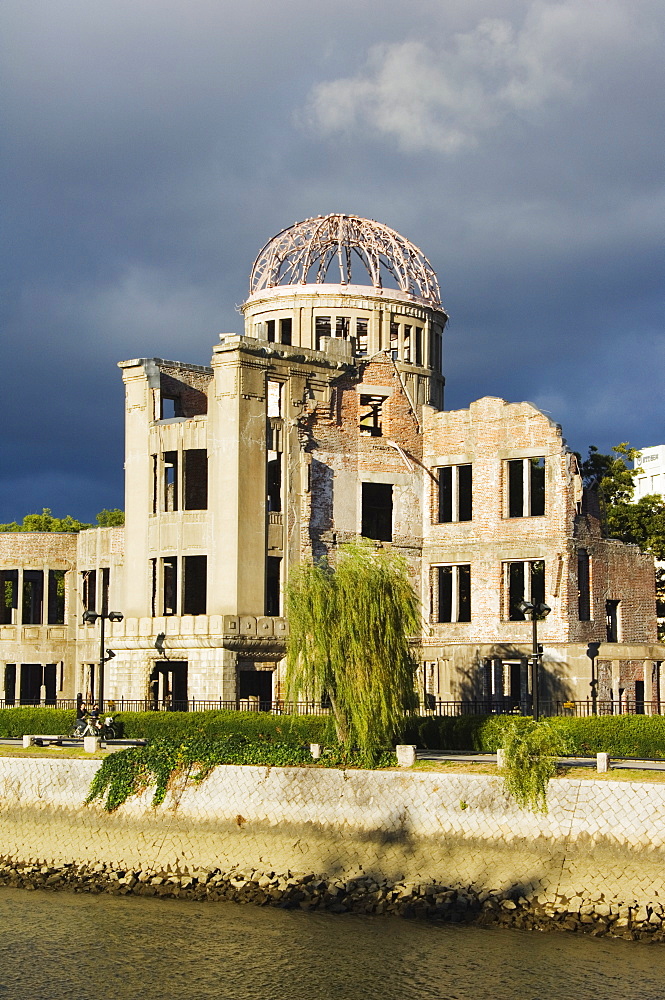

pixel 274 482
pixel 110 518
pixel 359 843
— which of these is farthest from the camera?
pixel 110 518

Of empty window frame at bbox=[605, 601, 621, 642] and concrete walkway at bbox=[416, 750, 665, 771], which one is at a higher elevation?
empty window frame at bbox=[605, 601, 621, 642]

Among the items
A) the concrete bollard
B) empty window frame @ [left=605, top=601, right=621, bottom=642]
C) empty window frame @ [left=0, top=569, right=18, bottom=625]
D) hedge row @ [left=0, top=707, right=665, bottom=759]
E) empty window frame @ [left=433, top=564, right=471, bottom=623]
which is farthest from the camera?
empty window frame @ [left=0, top=569, right=18, bottom=625]

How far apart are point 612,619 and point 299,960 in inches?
1263

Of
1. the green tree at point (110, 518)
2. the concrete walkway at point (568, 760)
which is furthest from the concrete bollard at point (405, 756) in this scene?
the green tree at point (110, 518)

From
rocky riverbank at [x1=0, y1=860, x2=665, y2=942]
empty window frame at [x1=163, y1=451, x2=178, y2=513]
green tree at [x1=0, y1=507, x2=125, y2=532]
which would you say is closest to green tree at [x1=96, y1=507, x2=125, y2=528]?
green tree at [x1=0, y1=507, x2=125, y2=532]

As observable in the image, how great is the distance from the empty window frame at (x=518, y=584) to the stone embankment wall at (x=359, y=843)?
21.1 metres

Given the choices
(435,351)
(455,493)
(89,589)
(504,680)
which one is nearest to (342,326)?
(435,351)

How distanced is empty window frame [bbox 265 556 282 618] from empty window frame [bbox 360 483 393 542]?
18.5 feet

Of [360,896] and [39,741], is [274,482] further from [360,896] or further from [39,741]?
[360,896]

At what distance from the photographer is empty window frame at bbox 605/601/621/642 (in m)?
57.6

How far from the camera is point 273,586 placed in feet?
182

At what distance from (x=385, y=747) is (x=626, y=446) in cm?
3456

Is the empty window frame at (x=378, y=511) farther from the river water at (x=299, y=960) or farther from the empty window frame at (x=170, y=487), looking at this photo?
the river water at (x=299, y=960)

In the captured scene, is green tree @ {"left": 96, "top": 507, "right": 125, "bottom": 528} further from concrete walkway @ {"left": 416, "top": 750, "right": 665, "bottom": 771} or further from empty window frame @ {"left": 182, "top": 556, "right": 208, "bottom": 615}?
concrete walkway @ {"left": 416, "top": 750, "right": 665, "bottom": 771}
